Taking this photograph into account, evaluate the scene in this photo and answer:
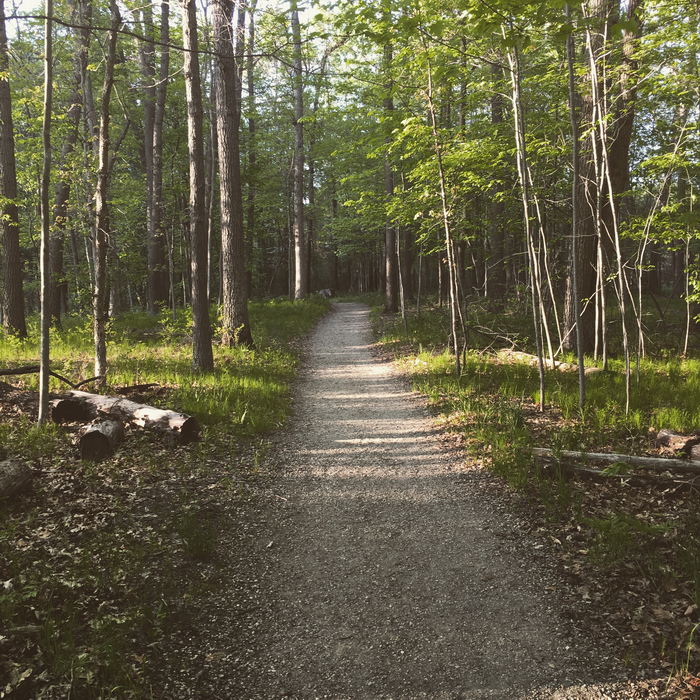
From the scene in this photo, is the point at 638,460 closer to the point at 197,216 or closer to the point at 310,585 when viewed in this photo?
the point at 310,585

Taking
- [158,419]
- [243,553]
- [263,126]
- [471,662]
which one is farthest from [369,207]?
[263,126]

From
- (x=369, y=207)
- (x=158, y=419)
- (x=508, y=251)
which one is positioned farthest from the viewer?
(x=508, y=251)

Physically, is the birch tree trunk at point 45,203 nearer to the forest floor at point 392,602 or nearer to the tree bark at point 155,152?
the forest floor at point 392,602

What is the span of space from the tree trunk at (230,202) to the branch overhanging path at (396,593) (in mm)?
5712

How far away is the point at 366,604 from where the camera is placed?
3393 mm

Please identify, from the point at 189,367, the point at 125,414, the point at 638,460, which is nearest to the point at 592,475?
the point at 638,460

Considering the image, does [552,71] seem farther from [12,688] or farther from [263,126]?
[263,126]

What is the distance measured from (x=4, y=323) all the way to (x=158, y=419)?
29.9 ft

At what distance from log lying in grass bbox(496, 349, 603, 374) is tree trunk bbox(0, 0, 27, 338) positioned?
11.9m

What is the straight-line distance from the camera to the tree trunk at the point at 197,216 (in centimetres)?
821

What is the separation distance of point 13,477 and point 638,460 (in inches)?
242

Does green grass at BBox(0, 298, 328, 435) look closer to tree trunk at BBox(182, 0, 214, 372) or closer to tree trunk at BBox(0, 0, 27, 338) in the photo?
tree trunk at BBox(182, 0, 214, 372)

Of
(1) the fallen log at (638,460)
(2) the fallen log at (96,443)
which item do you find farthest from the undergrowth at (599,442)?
(2) the fallen log at (96,443)

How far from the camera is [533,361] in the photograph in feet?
31.4
